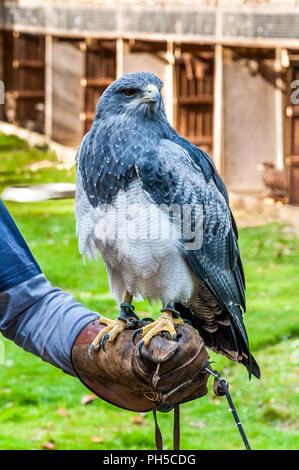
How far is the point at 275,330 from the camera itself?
6.20 m

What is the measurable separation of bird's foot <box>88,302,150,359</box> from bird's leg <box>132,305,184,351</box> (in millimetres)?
57

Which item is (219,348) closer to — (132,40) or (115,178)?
(115,178)

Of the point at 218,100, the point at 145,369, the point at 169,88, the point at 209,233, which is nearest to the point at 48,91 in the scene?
the point at 169,88

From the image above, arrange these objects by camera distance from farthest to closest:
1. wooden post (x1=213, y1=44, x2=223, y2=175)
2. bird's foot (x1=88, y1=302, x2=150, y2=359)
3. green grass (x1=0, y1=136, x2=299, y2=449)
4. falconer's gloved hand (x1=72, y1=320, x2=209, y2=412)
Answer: wooden post (x1=213, y1=44, x2=223, y2=175)
green grass (x1=0, y1=136, x2=299, y2=449)
bird's foot (x1=88, y1=302, x2=150, y2=359)
falconer's gloved hand (x1=72, y1=320, x2=209, y2=412)

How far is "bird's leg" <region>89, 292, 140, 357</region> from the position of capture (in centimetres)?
227

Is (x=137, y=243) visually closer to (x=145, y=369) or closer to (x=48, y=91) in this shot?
(x=145, y=369)

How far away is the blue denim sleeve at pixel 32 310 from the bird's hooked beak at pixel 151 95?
574mm

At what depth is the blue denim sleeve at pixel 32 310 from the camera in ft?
7.61

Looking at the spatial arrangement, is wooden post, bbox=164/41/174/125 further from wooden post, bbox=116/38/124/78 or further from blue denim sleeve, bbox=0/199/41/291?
blue denim sleeve, bbox=0/199/41/291

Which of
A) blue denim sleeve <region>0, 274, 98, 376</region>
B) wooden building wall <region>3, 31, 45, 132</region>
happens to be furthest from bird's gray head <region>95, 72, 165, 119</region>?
wooden building wall <region>3, 31, 45, 132</region>

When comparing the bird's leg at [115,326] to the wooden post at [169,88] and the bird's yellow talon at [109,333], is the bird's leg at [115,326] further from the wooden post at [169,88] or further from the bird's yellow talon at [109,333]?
the wooden post at [169,88]

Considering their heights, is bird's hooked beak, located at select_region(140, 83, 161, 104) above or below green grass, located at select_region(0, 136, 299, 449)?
above

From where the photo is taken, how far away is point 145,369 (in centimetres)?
215

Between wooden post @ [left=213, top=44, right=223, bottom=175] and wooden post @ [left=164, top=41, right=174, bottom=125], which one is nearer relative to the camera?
wooden post @ [left=213, top=44, right=223, bottom=175]
